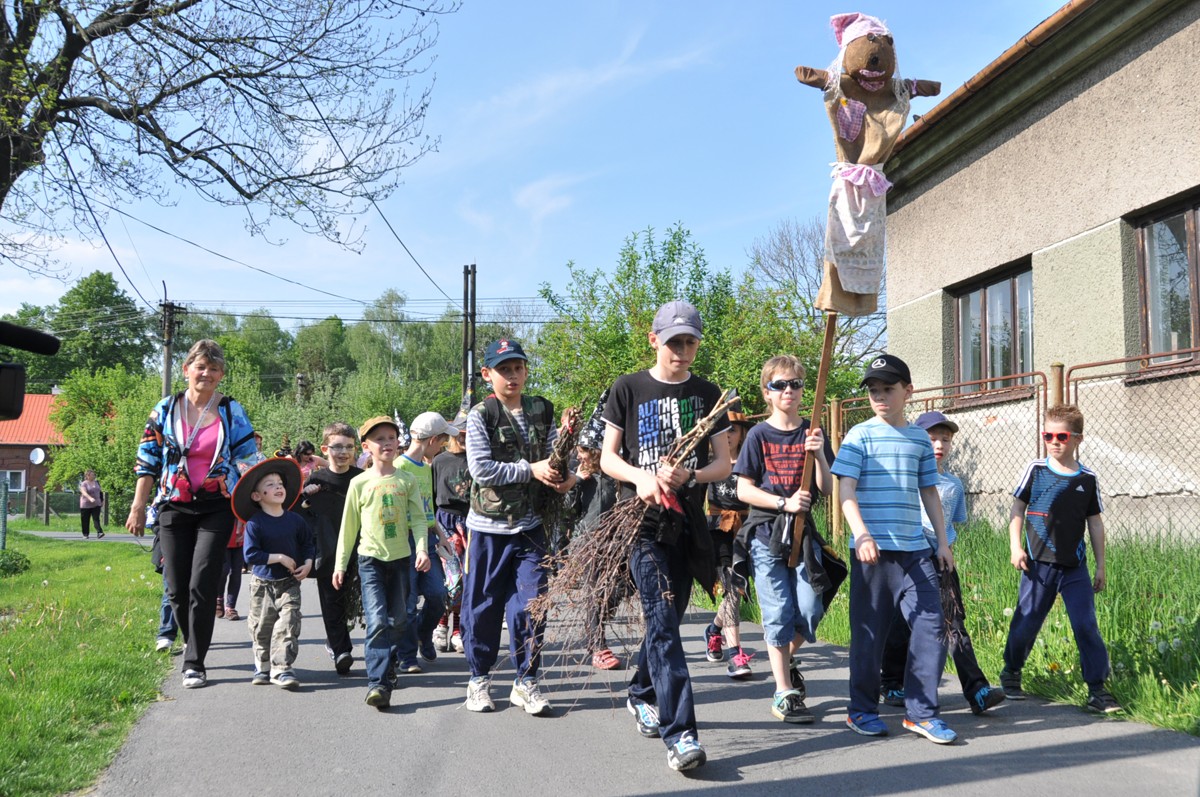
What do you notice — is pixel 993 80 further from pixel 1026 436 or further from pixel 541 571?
pixel 541 571

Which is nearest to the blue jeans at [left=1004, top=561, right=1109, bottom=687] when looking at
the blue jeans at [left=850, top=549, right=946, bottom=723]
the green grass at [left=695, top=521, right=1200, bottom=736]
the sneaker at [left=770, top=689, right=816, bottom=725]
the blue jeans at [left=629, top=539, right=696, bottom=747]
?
the green grass at [left=695, top=521, right=1200, bottom=736]

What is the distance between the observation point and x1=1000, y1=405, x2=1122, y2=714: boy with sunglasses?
5.21 meters

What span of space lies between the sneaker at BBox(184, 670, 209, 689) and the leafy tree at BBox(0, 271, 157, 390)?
6589 cm

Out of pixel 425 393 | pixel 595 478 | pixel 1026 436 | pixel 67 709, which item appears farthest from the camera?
pixel 425 393

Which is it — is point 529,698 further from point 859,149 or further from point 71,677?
point 859,149

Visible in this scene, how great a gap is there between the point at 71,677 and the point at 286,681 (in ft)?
4.12

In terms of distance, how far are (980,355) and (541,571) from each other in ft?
26.5

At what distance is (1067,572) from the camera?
5.32 meters

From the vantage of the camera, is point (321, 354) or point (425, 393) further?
point (321, 354)

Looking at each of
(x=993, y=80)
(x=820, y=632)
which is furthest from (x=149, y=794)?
(x=993, y=80)

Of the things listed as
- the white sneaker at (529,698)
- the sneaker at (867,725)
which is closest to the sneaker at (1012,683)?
the sneaker at (867,725)

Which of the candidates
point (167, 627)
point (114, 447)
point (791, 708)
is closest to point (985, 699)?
point (791, 708)

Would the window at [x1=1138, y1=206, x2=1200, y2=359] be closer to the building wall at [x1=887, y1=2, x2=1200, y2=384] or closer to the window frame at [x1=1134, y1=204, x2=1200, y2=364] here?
the window frame at [x1=1134, y1=204, x2=1200, y2=364]

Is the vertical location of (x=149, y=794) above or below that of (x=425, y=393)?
below
